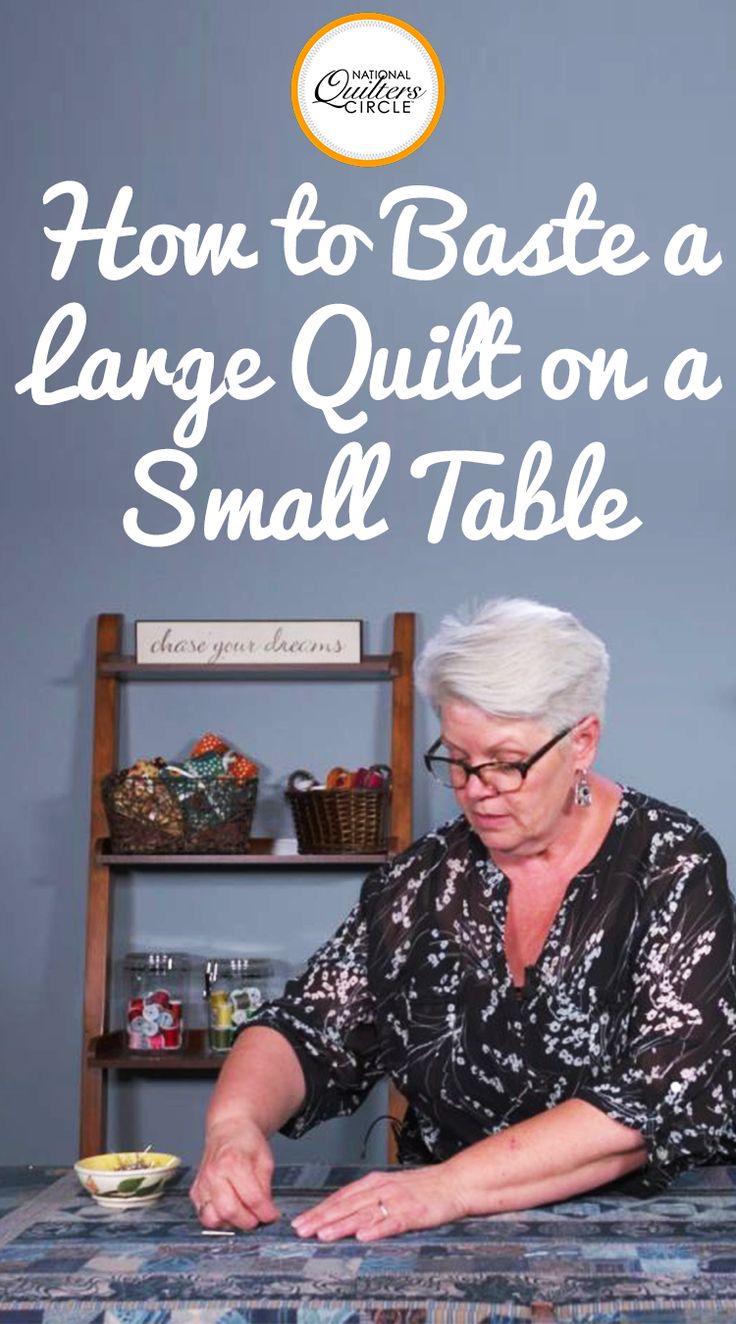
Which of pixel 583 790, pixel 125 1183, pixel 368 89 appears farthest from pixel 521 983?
pixel 368 89

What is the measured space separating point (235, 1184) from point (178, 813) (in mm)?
1633

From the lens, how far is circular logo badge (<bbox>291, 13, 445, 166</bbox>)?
388 cm

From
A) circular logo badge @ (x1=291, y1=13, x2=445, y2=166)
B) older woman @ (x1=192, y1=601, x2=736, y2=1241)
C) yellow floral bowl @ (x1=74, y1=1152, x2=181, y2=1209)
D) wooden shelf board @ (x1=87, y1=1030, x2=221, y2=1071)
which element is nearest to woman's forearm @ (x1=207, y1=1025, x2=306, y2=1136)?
older woman @ (x1=192, y1=601, x2=736, y2=1241)

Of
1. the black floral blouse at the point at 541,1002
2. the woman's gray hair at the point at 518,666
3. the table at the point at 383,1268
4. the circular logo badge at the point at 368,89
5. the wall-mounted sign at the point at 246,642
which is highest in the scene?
the circular logo badge at the point at 368,89

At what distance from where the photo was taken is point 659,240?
151 inches

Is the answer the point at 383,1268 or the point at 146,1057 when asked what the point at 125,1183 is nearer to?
the point at 383,1268

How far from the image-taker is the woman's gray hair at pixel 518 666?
7.07ft

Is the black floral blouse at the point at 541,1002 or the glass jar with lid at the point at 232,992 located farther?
the glass jar with lid at the point at 232,992

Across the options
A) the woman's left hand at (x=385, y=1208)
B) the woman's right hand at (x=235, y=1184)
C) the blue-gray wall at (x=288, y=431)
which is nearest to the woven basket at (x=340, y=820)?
the blue-gray wall at (x=288, y=431)

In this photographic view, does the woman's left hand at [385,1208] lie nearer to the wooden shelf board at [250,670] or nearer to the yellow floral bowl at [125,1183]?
the yellow floral bowl at [125,1183]

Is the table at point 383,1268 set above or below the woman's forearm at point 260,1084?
below

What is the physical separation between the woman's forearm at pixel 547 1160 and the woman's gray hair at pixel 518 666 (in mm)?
459

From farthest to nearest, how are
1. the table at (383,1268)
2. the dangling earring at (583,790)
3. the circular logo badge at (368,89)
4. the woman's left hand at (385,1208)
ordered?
1. the circular logo badge at (368,89)
2. the dangling earring at (583,790)
3. the woman's left hand at (385,1208)
4. the table at (383,1268)

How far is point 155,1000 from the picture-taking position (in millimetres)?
3561
